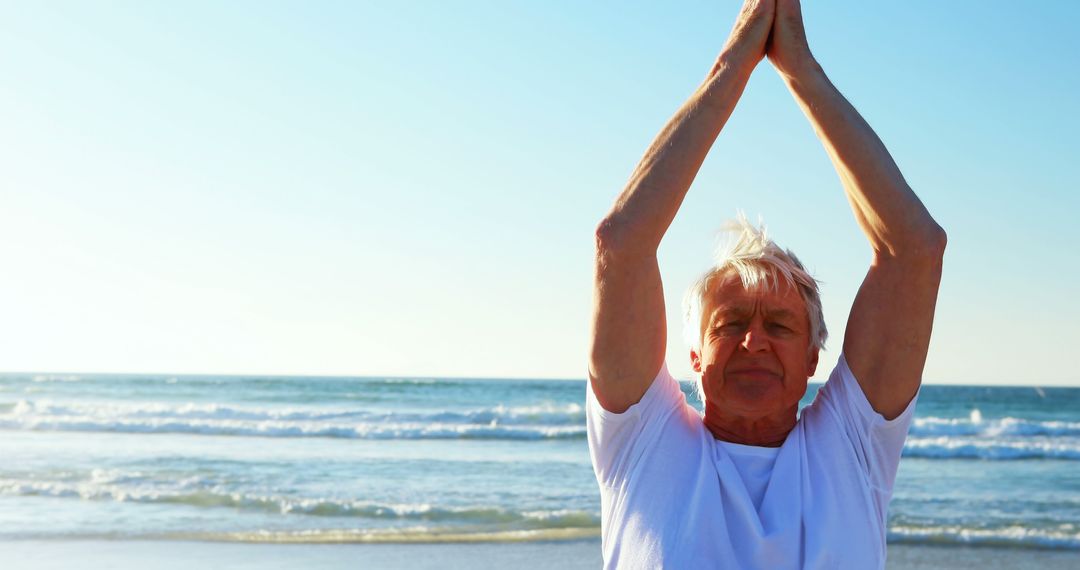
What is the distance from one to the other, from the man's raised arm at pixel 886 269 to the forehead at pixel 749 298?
0.12 metres

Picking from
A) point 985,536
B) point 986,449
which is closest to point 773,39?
point 985,536

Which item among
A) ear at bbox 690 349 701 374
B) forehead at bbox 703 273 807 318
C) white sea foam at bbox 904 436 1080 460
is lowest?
white sea foam at bbox 904 436 1080 460

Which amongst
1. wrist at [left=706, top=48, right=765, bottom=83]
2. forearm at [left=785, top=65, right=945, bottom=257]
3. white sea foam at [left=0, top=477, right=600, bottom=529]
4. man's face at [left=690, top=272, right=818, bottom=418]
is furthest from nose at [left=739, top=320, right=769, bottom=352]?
white sea foam at [left=0, top=477, right=600, bottom=529]

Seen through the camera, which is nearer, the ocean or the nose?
the nose

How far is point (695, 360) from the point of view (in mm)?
2277

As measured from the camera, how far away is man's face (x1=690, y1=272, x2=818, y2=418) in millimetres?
2119

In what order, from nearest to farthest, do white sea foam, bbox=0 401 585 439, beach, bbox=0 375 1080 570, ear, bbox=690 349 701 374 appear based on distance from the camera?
ear, bbox=690 349 701 374, beach, bbox=0 375 1080 570, white sea foam, bbox=0 401 585 439

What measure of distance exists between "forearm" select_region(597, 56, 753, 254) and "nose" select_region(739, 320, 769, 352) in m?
0.28

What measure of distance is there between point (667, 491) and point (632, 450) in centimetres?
11

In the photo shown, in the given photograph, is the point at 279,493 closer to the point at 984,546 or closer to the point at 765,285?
the point at 984,546

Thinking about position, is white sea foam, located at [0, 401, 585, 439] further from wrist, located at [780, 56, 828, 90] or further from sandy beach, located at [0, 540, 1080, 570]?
wrist, located at [780, 56, 828, 90]

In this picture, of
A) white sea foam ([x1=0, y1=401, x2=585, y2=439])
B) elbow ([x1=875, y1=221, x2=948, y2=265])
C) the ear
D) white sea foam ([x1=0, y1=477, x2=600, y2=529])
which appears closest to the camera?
elbow ([x1=875, y1=221, x2=948, y2=265])

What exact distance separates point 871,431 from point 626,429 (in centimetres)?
47

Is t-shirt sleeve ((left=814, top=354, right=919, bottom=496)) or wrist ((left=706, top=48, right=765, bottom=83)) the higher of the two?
wrist ((left=706, top=48, right=765, bottom=83))
